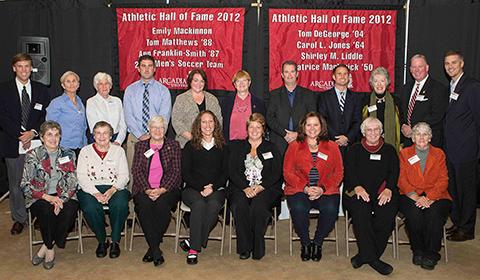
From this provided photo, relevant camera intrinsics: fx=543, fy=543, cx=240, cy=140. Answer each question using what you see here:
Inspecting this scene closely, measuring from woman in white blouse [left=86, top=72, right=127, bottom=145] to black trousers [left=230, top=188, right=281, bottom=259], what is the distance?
1385mm

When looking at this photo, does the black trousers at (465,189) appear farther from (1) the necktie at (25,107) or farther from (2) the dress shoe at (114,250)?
(1) the necktie at (25,107)

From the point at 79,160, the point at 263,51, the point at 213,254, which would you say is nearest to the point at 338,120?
the point at 263,51

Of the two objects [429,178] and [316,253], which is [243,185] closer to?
[316,253]

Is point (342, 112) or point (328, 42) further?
point (328, 42)

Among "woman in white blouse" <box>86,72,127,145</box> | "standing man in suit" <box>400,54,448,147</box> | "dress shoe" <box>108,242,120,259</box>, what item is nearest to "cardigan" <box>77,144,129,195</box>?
"woman in white blouse" <box>86,72,127,145</box>

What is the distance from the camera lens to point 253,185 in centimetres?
489

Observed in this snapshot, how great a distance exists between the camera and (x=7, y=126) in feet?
17.3

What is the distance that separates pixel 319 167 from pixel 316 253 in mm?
745

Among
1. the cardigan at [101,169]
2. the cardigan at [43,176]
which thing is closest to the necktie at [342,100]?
the cardigan at [101,169]

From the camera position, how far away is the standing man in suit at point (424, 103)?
5.20 metres

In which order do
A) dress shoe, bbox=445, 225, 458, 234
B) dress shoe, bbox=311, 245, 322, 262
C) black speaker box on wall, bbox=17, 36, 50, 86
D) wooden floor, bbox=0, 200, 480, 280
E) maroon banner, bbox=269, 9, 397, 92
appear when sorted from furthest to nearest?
maroon banner, bbox=269, 9, 397, 92 → black speaker box on wall, bbox=17, 36, 50, 86 → dress shoe, bbox=445, 225, 458, 234 → dress shoe, bbox=311, 245, 322, 262 → wooden floor, bbox=0, 200, 480, 280

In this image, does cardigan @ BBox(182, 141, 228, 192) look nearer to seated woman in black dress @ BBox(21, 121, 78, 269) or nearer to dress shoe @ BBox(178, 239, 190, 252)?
dress shoe @ BBox(178, 239, 190, 252)

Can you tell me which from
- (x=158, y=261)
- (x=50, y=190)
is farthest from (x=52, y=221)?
(x=158, y=261)

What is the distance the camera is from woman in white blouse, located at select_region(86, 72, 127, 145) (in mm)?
5254
